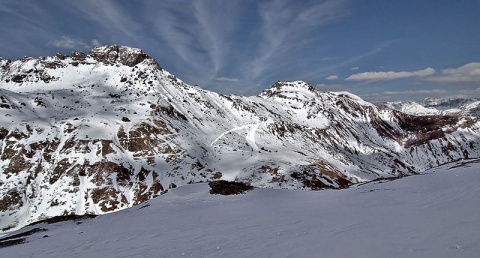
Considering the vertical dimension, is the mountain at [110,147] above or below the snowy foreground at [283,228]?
above

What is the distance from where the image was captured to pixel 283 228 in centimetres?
1759

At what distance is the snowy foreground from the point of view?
36.9ft

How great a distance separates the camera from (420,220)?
552 inches

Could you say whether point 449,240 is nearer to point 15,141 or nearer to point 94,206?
point 94,206

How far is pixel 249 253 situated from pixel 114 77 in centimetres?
15271

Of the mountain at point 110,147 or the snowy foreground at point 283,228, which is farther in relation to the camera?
the mountain at point 110,147

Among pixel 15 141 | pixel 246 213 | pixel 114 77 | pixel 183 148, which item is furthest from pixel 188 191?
pixel 114 77

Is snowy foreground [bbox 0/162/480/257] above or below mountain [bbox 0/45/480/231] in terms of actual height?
below

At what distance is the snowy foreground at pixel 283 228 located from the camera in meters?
11.2

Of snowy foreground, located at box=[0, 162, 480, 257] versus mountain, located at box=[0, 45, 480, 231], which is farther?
mountain, located at box=[0, 45, 480, 231]

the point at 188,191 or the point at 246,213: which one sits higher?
the point at 188,191

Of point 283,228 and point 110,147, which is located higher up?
point 110,147

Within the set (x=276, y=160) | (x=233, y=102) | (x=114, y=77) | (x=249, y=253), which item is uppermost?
(x=114, y=77)

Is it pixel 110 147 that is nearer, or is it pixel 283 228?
pixel 283 228
